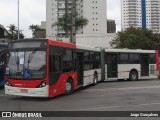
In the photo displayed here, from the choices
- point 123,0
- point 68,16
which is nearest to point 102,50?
point 68,16

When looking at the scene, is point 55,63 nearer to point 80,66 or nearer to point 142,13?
point 80,66

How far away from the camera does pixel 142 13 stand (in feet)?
363

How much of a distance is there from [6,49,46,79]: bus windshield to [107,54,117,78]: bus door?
1208cm

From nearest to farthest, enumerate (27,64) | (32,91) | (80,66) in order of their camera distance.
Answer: (32,91), (27,64), (80,66)

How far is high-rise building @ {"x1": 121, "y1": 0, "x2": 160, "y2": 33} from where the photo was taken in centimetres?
10794

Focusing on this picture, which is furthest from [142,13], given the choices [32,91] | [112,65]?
[32,91]

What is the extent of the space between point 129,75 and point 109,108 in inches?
606

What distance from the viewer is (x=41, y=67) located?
14.1 meters

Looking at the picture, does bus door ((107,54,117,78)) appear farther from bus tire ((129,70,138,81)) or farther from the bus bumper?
the bus bumper

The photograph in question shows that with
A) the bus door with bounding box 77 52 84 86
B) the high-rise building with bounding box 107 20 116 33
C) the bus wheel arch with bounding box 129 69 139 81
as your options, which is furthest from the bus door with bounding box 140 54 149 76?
the high-rise building with bounding box 107 20 116 33

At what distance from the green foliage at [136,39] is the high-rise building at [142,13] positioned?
3047 centimetres

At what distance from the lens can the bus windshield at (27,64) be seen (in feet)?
46.3

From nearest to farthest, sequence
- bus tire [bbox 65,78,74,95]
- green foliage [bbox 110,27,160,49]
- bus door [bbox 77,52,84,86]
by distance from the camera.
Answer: bus tire [bbox 65,78,74,95]
bus door [bbox 77,52,84,86]
green foliage [bbox 110,27,160,49]

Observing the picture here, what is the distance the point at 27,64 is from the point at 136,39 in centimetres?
5554
